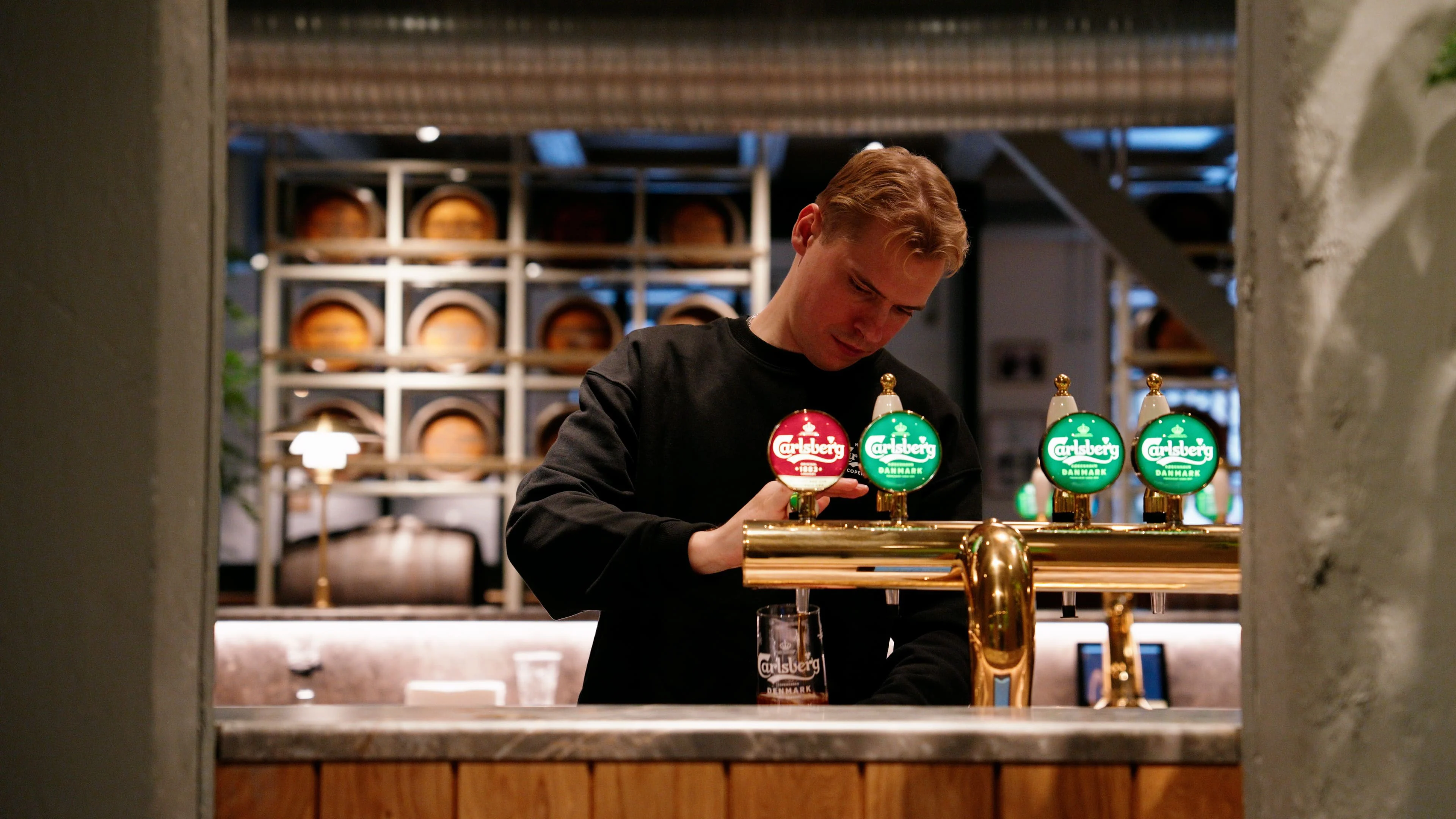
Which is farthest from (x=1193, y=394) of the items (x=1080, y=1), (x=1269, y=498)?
(x=1269, y=498)

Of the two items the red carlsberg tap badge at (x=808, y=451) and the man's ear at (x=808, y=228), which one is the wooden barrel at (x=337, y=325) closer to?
the man's ear at (x=808, y=228)

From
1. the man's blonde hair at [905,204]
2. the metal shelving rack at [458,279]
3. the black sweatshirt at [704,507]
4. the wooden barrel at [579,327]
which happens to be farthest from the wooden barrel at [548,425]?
the man's blonde hair at [905,204]

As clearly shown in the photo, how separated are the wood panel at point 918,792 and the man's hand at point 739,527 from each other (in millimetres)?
322

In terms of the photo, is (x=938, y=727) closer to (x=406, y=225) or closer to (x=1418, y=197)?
(x=1418, y=197)

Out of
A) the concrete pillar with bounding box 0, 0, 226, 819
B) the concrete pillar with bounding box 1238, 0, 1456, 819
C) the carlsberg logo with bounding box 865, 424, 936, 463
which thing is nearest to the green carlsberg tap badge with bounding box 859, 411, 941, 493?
the carlsberg logo with bounding box 865, 424, 936, 463

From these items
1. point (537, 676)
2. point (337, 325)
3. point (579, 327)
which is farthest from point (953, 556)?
point (337, 325)

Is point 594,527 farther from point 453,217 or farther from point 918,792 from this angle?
point 453,217

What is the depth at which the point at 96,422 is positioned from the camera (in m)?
0.88

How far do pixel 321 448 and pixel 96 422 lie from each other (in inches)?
119

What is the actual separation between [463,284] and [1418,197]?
507 cm

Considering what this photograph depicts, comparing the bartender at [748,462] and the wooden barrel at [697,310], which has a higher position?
the wooden barrel at [697,310]

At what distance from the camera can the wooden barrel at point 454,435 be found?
5227mm

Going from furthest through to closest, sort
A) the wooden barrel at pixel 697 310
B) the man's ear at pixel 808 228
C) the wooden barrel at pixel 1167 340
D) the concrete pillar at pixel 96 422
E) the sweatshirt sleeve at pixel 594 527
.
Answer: the wooden barrel at pixel 1167 340
the wooden barrel at pixel 697 310
the man's ear at pixel 808 228
the sweatshirt sleeve at pixel 594 527
the concrete pillar at pixel 96 422

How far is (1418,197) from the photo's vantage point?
0.82 metres
